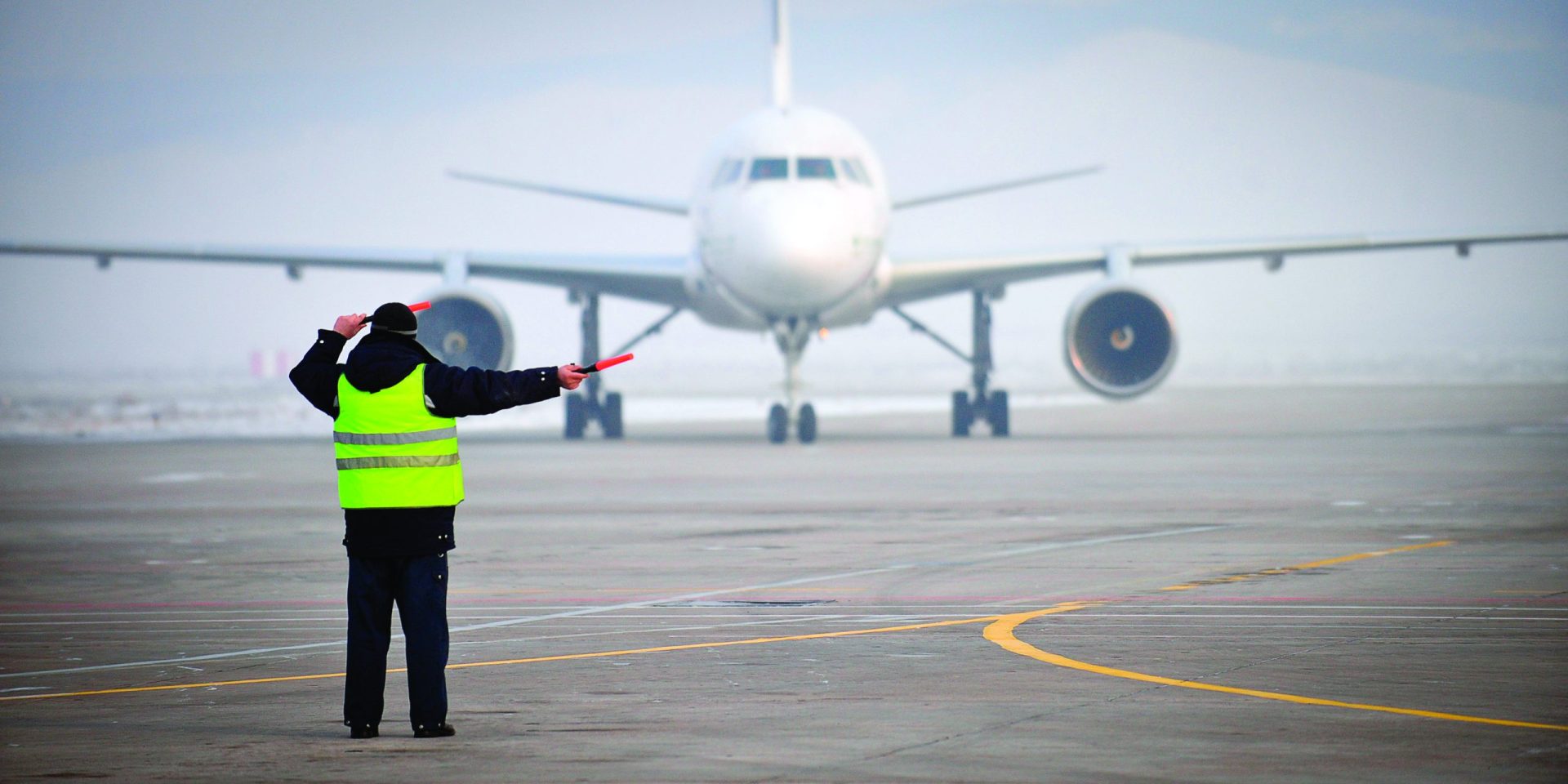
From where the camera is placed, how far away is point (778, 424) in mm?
27172

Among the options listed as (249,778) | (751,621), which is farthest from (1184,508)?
(249,778)

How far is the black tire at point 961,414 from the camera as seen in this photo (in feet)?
100

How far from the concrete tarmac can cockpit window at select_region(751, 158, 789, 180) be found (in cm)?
693

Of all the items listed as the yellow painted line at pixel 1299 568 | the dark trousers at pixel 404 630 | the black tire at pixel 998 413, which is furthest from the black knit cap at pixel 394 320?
the black tire at pixel 998 413

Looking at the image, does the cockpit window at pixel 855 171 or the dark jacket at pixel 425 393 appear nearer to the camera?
the dark jacket at pixel 425 393

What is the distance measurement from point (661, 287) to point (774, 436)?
3.39m

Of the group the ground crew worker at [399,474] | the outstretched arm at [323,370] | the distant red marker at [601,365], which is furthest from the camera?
the outstretched arm at [323,370]

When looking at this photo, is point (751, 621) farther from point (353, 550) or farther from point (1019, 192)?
point (1019, 192)

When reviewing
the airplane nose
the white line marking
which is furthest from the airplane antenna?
the white line marking

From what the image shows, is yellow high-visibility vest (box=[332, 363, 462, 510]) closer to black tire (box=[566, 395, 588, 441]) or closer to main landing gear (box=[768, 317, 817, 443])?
main landing gear (box=[768, 317, 817, 443])

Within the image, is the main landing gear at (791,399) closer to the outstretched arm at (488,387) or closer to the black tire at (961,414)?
the black tire at (961,414)

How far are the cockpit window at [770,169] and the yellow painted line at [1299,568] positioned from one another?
46.7ft

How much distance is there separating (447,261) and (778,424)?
207 inches

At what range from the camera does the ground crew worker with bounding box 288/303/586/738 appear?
23.2 feet
